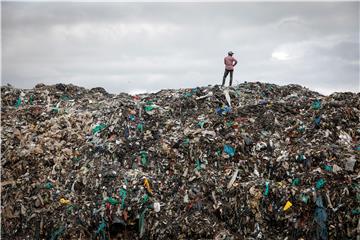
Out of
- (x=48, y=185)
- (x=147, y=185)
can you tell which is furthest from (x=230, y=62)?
(x=48, y=185)

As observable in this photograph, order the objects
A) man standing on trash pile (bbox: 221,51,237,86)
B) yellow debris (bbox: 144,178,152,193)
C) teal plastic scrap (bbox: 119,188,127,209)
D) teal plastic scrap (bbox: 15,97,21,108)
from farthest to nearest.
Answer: man standing on trash pile (bbox: 221,51,237,86)
teal plastic scrap (bbox: 15,97,21,108)
yellow debris (bbox: 144,178,152,193)
teal plastic scrap (bbox: 119,188,127,209)

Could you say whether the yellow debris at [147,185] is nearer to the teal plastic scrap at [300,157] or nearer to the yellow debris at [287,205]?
the yellow debris at [287,205]

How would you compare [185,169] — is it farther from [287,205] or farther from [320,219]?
[320,219]

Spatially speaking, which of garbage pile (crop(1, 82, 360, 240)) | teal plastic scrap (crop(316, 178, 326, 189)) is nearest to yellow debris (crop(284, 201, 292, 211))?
garbage pile (crop(1, 82, 360, 240))

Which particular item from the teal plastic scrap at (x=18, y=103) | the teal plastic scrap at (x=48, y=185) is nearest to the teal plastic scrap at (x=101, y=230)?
the teal plastic scrap at (x=48, y=185)

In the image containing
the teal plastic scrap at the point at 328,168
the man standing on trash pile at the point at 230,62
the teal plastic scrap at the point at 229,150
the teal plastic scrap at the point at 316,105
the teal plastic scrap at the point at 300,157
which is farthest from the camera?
the man standing on trash pile at the point at 230,62

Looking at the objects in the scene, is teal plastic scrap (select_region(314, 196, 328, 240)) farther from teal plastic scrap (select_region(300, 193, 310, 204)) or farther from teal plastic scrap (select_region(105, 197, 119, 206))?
teal plastic scrap (select_region(105, 197, 119, 206))

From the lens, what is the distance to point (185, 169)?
28.1 feet

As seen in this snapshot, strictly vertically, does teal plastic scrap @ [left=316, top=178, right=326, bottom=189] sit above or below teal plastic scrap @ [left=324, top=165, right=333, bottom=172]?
below

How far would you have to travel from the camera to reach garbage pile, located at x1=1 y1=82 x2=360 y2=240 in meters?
7.43

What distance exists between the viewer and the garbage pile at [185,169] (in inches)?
293

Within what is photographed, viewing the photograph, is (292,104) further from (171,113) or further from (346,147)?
(171,113)

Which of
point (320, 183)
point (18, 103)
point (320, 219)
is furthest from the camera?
point (18, 103)

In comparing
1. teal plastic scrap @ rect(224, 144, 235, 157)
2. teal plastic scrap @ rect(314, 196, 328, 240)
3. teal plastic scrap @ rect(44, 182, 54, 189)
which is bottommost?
teal plastic scrap @ rect(314, 196, 328, 240)
